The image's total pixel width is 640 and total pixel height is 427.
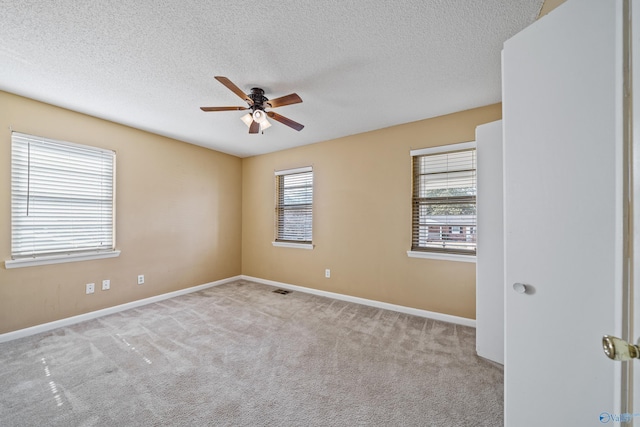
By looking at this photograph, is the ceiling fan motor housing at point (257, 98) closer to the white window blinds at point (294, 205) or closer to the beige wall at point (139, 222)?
the white window blinds at point (294, 205)

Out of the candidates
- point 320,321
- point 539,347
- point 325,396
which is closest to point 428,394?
point 325,396

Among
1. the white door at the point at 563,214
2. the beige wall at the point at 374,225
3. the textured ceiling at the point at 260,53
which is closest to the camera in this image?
the white door at the point at 563,214

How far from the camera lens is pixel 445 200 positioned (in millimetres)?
3078

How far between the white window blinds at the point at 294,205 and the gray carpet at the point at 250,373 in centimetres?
166

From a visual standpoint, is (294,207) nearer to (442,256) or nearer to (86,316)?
(442,256)

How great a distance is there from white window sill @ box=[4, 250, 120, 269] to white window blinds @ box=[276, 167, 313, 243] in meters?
2.47

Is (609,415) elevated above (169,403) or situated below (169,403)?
above

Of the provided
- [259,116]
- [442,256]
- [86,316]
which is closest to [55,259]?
[86,316]

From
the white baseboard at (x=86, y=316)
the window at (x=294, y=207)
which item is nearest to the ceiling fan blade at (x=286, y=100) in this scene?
the window at (x=294, y=207)

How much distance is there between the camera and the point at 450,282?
9.89ft

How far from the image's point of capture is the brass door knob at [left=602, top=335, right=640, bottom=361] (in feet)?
1.81

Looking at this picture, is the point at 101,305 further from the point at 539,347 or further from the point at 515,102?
the point at 515,102

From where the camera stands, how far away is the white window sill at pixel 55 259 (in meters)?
2.58

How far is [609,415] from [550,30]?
142 centimetres
